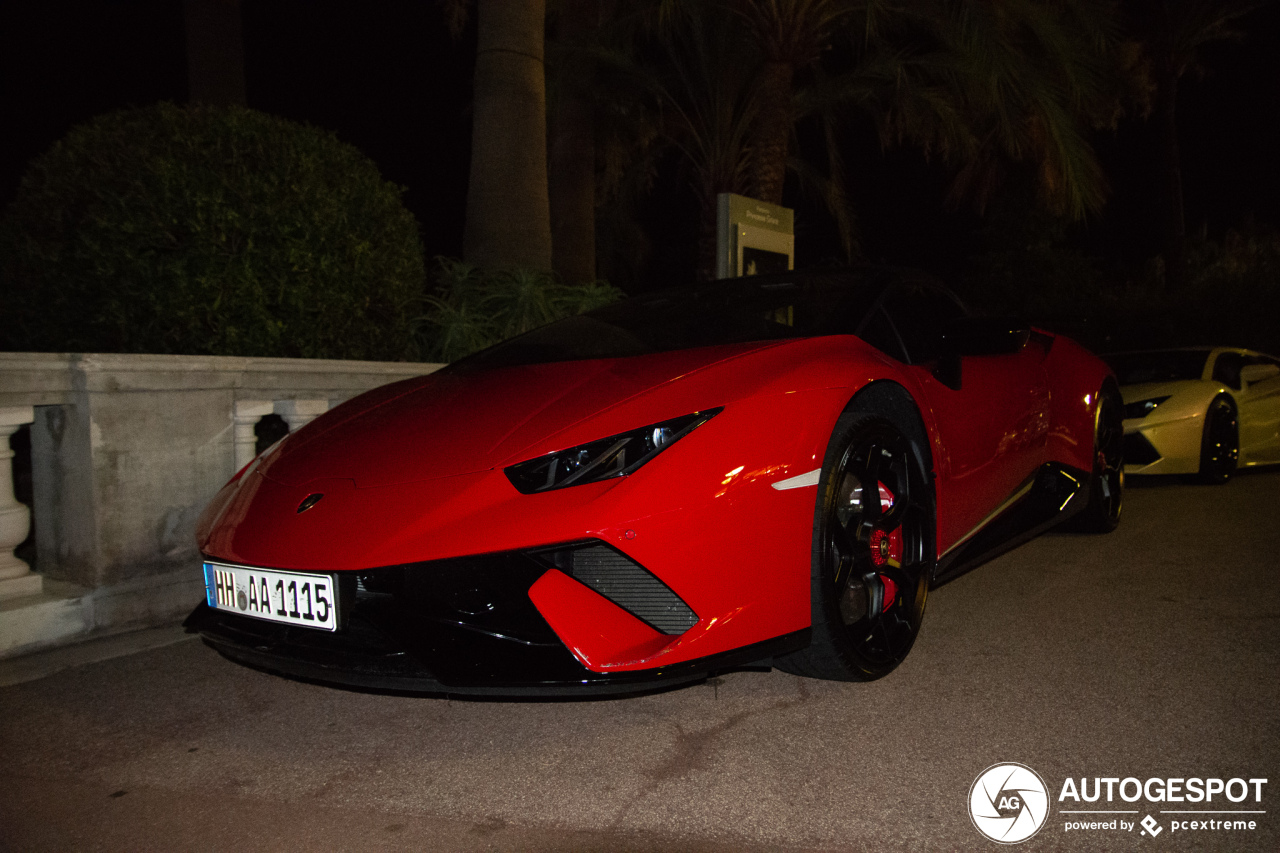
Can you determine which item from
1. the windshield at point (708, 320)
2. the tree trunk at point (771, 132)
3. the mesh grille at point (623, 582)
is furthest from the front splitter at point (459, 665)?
the tree trunk at point (771, 132)

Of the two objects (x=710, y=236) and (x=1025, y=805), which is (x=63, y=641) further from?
(x=710, y=236)

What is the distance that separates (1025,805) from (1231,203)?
36389 millimetres

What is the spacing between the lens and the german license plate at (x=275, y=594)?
7.48ft

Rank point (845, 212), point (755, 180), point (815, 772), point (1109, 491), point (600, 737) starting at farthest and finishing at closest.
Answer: point (845, 212) < point (755, 180) < point (1109, 491) < point (600, 737) < point (815, 772)

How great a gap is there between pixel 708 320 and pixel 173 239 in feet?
8.47

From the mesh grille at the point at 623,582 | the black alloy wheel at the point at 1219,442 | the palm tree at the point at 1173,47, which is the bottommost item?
the black alloy wheel at the point at 1219,442

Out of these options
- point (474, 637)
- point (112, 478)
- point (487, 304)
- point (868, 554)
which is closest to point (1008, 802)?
point (868, 554)

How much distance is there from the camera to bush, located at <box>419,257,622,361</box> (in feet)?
21.2

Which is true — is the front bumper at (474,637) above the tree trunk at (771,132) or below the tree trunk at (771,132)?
below

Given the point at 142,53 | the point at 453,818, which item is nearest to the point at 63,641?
the point at 453,818

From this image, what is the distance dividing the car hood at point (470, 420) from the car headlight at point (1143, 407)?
5.03 m

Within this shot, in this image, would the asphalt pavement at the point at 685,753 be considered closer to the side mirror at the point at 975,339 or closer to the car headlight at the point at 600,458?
the car headlight at the point at 600,458

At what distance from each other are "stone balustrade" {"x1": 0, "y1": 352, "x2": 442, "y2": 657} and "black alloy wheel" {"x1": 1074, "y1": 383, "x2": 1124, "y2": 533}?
3945 mm

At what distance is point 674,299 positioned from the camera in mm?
3818
